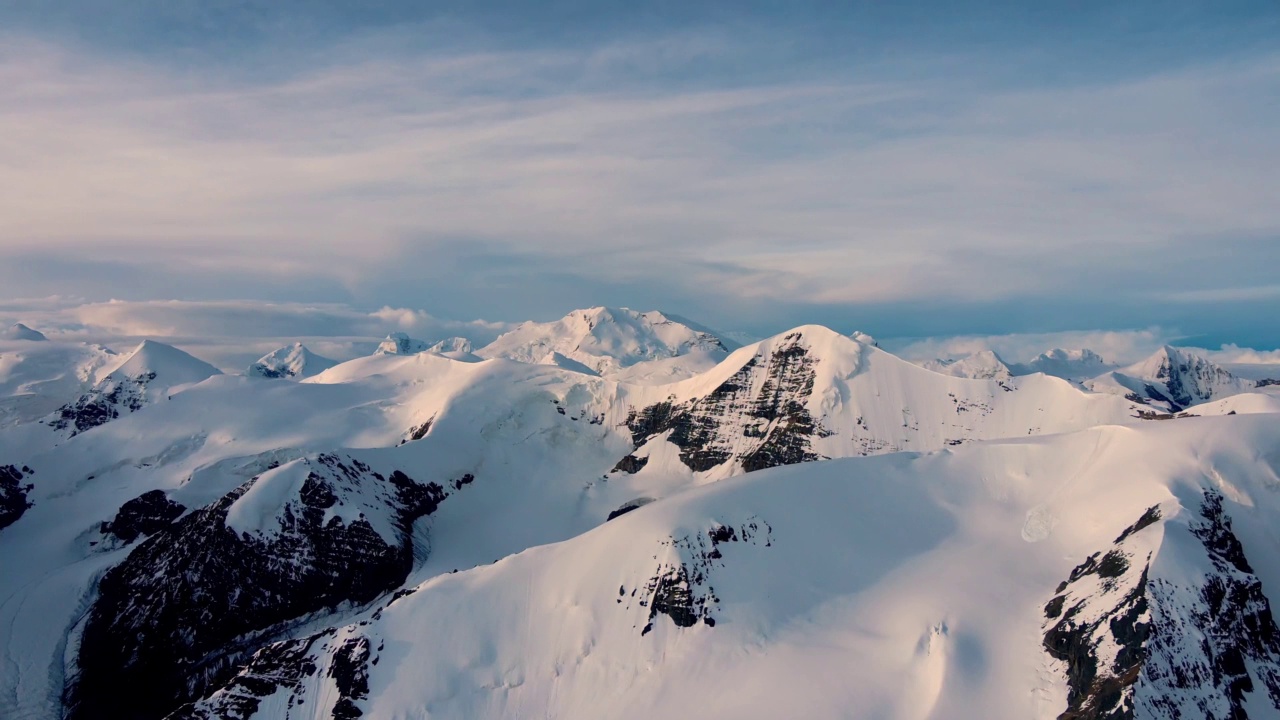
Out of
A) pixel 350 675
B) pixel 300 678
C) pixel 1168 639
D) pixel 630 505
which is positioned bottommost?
pixel 630 505

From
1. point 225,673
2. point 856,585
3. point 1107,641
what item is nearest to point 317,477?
point 225,673

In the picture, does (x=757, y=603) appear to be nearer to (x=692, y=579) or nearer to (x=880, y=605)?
(x=692, y=579)

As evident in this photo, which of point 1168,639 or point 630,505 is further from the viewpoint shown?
point 630,505

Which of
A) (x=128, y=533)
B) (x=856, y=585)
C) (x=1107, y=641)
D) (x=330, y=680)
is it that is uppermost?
(x=1107, y=641)

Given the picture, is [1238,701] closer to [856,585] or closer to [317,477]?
[856,585]

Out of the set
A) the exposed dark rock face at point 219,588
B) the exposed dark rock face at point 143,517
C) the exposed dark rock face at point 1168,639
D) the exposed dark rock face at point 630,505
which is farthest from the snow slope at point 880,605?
the exposed dark rock face at point 143,517

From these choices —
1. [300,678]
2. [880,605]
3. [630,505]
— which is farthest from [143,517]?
[880,605]
